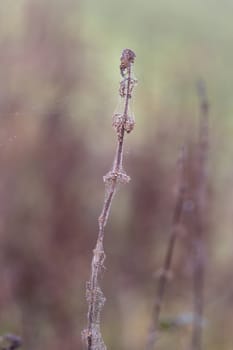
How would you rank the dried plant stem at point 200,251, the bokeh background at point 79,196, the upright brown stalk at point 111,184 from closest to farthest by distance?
the upright brown stalk at point 111,184 < the dried plant stem at point 200,251 < the bokeh background at point 79,196

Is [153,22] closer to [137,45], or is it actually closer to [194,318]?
[137,45]

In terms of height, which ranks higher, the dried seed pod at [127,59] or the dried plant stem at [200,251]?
the dried plant stem at [200,251]

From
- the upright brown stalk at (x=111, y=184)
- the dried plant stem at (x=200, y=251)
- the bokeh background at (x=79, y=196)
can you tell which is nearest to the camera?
the upright brown stalk at (x=111, y=184)

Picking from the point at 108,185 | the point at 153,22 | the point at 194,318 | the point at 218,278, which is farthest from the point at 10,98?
the point at 153,22

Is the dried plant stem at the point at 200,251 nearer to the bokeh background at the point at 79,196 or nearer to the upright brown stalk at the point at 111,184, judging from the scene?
the bokeh background at the point at 79,196

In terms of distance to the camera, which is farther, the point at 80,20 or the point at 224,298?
the point at 80,20

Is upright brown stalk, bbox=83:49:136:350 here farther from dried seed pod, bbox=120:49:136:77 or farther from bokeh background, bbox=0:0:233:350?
bokeh background, bbox=0:0:233:350

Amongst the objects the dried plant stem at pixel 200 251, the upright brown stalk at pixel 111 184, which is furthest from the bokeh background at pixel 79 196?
the upright brown stalk at pixel 111 184

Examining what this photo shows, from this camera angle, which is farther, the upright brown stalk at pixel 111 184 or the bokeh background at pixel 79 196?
the bokeh background at pixel 79 196
